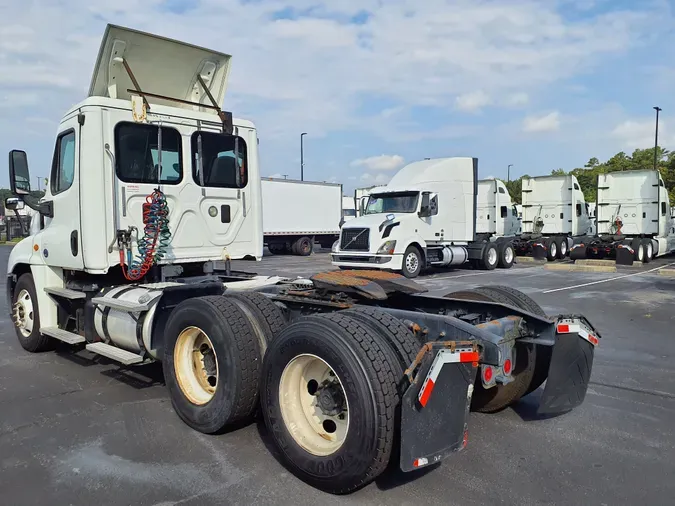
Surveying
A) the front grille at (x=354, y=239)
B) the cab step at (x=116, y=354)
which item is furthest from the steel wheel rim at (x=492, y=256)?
the cab step at (x=116, y=354)

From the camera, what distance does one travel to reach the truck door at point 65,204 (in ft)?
19.1

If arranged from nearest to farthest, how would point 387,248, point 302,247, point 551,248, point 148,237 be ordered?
point 148,237 < point 387,248 < point 551,248 < point 302,247

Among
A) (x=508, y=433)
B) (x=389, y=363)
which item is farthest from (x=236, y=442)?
(x=508, y=433)

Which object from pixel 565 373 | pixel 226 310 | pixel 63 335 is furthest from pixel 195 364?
pixel 565 373

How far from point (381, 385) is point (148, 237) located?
12.1ft

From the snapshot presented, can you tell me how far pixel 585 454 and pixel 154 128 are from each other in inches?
202

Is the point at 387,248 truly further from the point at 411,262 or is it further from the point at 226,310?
the point at 226,310

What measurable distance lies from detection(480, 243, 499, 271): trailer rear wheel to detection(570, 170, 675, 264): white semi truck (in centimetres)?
386

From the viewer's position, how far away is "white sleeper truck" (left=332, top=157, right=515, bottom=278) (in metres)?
16.6

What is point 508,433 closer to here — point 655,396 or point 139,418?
point 655,396

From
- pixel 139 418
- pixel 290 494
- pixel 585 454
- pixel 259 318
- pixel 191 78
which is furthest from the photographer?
pixel 191 78

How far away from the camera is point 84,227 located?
5.69 metres

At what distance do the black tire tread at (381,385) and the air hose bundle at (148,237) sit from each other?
10.8ft

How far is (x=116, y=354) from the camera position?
5.34 meters
